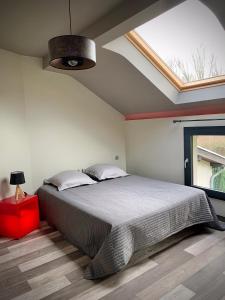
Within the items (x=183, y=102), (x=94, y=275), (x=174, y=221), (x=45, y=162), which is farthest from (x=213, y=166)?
(x=45, y=162)

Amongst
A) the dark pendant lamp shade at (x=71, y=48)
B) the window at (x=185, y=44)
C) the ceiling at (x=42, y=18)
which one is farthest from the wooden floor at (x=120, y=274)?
the ceiling at (x=42, y=18)

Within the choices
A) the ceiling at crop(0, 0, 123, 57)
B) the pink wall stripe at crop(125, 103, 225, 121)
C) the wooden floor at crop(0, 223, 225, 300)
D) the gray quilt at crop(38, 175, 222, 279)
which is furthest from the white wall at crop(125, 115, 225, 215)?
the ceiling at crop(0, 0, 123, 57)

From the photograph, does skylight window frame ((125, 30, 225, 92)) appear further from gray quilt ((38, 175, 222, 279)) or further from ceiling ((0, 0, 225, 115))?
gray quilt ((38, 175, 222, 279))

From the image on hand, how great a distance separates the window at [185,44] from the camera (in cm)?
238

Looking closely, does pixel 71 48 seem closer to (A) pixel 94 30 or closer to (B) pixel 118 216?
(A) pixel 94 30

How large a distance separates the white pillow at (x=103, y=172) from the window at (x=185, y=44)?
5.46 ft

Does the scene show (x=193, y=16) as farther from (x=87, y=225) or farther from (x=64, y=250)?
(x=64, y=250)

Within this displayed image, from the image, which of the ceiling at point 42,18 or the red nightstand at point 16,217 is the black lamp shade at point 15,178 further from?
the ceiling at point 42,18

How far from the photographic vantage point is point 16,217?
2768 millimetres

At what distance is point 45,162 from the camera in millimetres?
3518

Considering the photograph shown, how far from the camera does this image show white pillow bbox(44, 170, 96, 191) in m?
3.21

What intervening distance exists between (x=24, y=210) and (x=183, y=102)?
261 cm

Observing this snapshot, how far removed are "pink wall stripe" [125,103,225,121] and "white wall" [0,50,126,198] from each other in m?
0.55

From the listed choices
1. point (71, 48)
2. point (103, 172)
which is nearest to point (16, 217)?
point (103, 172)
